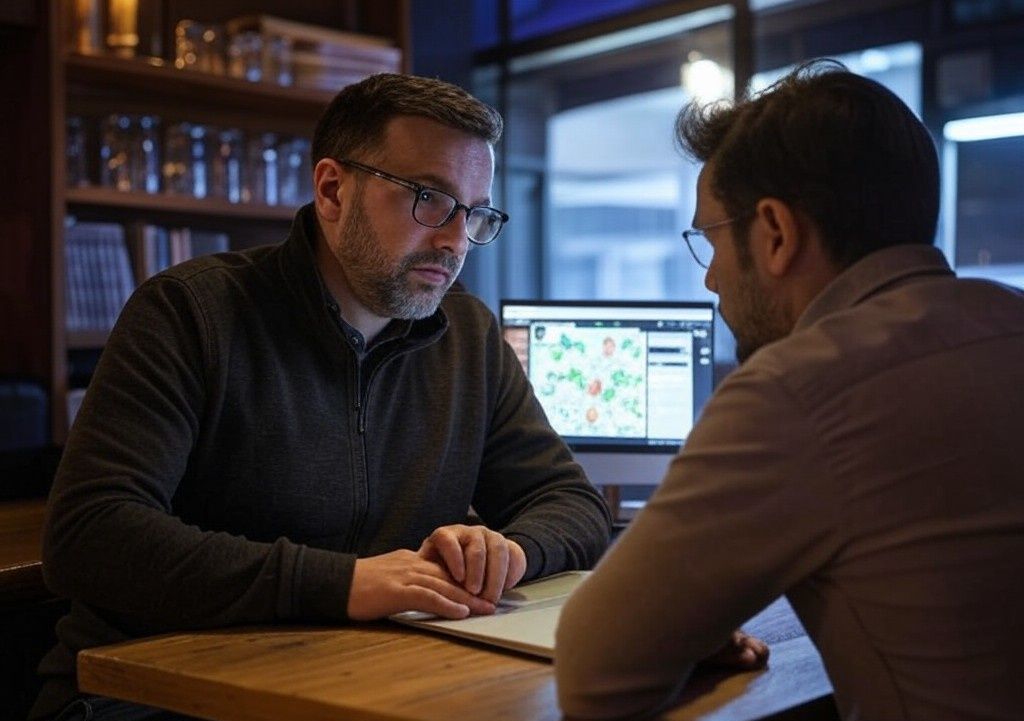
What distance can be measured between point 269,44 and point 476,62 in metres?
1.72

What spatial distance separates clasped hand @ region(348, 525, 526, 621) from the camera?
1.47m

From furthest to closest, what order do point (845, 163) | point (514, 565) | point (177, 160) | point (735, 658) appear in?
point (177, 160) < point (514, 565) < point (735, 658) < point (845, 163)

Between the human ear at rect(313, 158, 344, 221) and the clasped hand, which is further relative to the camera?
the human ear at rect(313, 158, 344, 221)

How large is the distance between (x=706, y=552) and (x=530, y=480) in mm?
918

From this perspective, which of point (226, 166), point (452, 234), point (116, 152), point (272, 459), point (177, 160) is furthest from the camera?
point (226, 166)

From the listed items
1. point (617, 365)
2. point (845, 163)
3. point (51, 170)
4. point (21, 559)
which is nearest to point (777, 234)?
point (845, 163)

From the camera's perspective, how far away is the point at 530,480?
6.54 ft

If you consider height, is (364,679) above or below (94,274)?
below

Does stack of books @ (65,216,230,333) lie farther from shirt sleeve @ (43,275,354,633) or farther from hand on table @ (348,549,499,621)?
hand on table @ (348,549,499,621)

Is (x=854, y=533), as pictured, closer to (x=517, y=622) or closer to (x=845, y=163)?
(x=845, y=163)

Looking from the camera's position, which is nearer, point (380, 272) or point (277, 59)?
point (380, 272)

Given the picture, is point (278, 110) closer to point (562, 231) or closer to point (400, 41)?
point (400, 41)

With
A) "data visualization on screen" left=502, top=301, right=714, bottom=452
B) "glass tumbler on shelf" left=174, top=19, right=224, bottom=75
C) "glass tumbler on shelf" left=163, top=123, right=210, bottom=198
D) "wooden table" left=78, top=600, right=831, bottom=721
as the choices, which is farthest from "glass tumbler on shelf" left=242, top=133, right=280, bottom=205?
"wooden table" left=78, top=600, right=831, bottom=721

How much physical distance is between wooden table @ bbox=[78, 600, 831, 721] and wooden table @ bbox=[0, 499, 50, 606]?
0.46 metres
